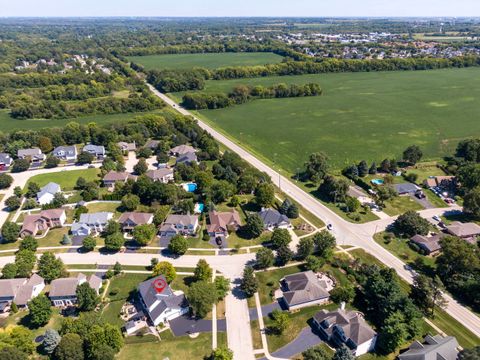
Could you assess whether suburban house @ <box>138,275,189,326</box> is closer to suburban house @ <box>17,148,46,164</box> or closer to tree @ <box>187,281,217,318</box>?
tree @ <box>187,281,217,318</box>

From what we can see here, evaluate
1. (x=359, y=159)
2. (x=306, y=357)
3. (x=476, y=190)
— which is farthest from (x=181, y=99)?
(x=306, y=357)

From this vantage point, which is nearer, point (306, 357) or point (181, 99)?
point (306, 357)

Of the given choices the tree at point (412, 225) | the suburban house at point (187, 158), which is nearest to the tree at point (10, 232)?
the suburban house at point (187, 158)

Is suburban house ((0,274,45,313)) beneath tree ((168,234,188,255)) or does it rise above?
beneath

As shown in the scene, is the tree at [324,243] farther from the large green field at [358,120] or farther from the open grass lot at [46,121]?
the open grass lot at [46,121]

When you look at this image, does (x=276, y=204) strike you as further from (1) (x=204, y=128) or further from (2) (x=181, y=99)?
(2) (x=181, y=99)

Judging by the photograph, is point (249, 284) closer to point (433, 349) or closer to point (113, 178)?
point (433, 349)

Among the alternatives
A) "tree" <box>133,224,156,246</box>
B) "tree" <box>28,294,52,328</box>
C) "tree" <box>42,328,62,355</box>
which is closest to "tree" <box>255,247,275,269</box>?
"tree" <box>133,224,156,246</box>
